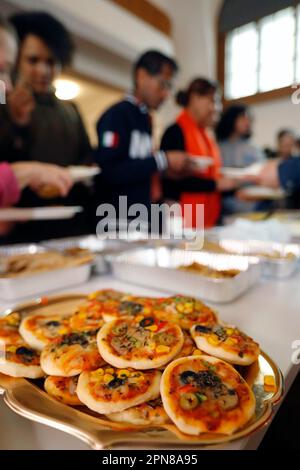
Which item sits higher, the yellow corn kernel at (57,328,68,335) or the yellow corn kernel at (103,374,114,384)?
the yellow corn kernel at (57,328,68,335)

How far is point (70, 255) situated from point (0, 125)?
63 cm

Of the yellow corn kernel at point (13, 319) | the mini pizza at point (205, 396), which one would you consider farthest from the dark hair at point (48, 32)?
the mini pizza at point (205, 396)

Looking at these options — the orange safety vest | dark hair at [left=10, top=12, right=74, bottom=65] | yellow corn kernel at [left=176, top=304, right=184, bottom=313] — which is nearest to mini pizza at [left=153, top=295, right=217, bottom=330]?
yellow corn kernel at [left=176, top=304, right=184, bottom=313]

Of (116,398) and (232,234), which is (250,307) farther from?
(232,234)

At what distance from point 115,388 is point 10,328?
10.1 inches

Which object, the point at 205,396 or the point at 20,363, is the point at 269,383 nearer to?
the point at 205,396

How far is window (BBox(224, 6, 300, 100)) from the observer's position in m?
1.62

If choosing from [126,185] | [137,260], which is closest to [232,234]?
[137,260]

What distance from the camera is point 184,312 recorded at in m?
0.57

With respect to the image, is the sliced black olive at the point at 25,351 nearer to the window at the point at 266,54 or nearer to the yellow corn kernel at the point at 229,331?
the yellow corn kernel at the point at 229,331

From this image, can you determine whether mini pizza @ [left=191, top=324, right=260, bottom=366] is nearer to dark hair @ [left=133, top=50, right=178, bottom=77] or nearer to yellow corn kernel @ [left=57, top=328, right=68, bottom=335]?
yellow corn kernel @ [left=57, top=328, right=68, bottom=335]

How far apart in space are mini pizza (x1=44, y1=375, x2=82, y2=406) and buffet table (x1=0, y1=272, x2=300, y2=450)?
0.04 metres

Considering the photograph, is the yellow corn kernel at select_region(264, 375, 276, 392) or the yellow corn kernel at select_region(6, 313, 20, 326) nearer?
the yellow corn kernel at select_region(264, 375, 276, 392)

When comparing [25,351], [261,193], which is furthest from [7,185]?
[261,193]
